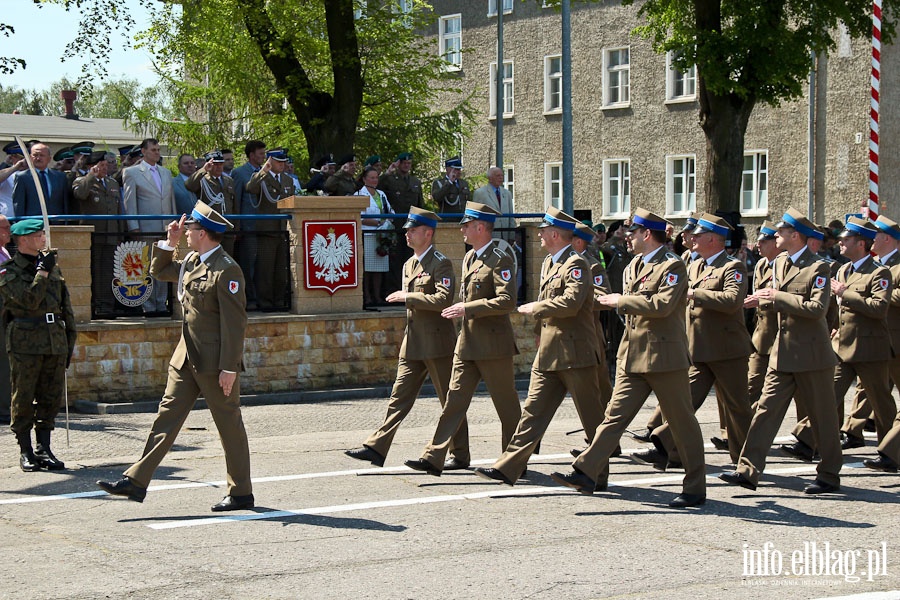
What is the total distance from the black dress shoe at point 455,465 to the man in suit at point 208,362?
2.13 m

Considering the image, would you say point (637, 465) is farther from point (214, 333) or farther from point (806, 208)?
point (806, 208)

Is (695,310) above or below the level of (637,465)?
above

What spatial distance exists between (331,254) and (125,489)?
7735 mm

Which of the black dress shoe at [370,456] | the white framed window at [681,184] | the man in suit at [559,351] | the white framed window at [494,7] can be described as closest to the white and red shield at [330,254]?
the black dress shoe at [370,456]

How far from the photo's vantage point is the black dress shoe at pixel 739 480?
9226 mm

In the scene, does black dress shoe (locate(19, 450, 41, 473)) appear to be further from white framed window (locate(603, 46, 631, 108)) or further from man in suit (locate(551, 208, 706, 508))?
white framed window (locate(603, 46, 631, 108))

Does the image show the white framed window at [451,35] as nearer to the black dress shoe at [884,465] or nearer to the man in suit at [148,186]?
the man in suit at [148,186]

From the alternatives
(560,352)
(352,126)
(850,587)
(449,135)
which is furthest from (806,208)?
(850,587)

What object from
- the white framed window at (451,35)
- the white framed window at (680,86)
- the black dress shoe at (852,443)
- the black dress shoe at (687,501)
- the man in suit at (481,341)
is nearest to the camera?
the black dress shoe at (687,501)

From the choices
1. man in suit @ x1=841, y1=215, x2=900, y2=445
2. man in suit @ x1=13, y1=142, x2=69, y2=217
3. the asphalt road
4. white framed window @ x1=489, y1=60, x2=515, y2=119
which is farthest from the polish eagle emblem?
white framed window @ x1=489, y1=60, x2=515, y2=119

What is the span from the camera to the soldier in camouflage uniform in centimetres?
1035

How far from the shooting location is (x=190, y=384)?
8727 mm

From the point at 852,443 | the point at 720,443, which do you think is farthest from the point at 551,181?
the point at 720,443

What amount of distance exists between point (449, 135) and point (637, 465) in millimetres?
24908
